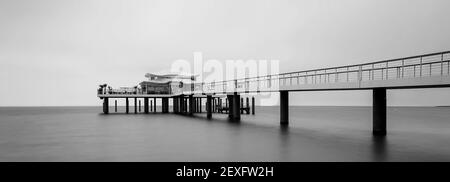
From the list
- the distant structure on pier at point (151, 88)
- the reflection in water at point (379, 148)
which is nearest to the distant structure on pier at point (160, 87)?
the distant structure on pier at point (151, 88)

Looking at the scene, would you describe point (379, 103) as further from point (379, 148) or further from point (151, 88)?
point (151, 88)

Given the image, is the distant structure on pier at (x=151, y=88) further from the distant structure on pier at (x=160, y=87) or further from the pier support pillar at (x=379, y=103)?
the pier support pillar at (x=379, y=103)

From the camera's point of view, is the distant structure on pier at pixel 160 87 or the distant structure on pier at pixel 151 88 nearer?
the distant structure on pier at pixel 151 88

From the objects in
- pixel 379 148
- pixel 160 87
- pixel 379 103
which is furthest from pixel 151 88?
pixel 379 148

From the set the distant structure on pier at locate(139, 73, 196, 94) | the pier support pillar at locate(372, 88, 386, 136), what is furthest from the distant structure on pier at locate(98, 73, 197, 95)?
the pier support pillar at locate(372, 88, 386, 136)

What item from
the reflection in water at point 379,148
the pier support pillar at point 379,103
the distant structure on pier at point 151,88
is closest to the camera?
the reflection in water at point 379,148

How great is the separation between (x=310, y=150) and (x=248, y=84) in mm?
14530

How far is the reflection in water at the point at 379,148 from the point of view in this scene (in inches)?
614

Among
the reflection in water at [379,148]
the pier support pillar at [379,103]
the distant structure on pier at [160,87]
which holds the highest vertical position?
the distant structure on pier at [160,87]

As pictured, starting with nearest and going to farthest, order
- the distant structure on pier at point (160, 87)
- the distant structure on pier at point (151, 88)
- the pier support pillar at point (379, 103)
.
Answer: the pier support pillar at point (379, 103) < the distant structure on pier at point (151, 88) < the distant structure on pier at point (160, 87)
